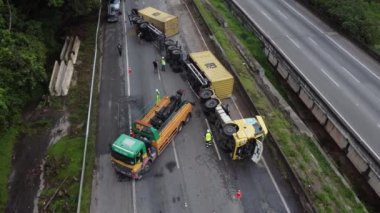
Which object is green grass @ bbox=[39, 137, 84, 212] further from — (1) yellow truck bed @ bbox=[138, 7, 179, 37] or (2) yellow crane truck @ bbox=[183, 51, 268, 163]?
(1) yellow truck bed @ bbox=[138, 7, 179, 37]

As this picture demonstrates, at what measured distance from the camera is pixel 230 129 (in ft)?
77.9

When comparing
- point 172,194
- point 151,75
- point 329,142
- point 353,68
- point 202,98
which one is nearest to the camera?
point 172,194

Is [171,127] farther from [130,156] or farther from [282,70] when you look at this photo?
[282,70]

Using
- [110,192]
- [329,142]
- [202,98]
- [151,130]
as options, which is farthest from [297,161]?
[110,192]

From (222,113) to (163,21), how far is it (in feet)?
55.3

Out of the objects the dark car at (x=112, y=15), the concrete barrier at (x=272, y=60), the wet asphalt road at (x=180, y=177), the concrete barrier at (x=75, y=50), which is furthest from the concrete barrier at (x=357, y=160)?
the dark car at (x=112, y=15)

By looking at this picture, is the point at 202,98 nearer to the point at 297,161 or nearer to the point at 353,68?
the point at 297,161

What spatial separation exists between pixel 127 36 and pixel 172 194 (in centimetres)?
2309

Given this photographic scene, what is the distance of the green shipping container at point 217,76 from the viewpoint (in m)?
29.0

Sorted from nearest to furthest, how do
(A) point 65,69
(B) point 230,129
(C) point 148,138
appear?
(C) point 148,138, (B) point 230,129, (A) point 65,69

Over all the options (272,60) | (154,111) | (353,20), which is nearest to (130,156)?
(154,111)

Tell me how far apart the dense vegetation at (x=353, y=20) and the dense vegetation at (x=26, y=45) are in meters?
28.3

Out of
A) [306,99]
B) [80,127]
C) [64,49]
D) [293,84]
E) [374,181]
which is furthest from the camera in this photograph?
[64,49]

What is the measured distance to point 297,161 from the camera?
81.5 feet
